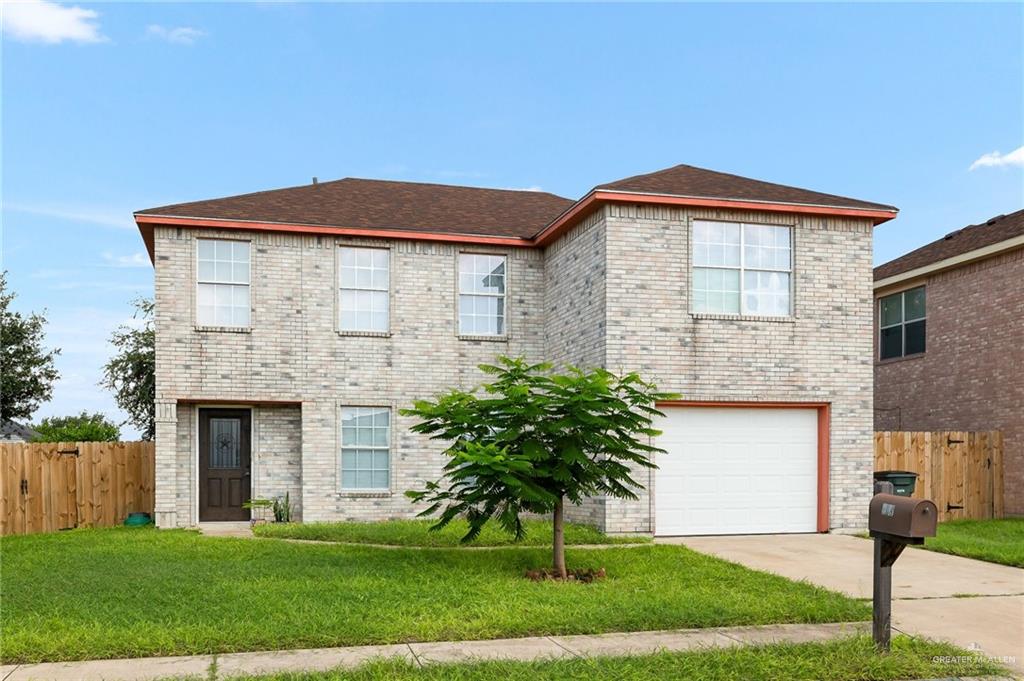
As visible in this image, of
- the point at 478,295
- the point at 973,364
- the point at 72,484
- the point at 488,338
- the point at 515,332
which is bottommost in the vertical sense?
the point at 72,484

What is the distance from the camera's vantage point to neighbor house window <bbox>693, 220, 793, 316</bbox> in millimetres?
15766

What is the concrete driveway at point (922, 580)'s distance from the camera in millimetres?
8375

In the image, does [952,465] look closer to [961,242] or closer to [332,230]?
[961,242]

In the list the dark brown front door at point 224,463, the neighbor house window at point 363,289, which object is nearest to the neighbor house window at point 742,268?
the neighbor house window at point 363,289

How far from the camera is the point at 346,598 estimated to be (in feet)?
30.4

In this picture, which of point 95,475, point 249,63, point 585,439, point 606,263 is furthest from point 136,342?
point 585,439

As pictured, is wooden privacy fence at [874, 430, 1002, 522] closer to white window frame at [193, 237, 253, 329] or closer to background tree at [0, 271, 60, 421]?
white window frame at [193, 237, 253, 329]

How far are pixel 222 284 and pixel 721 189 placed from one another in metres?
9.34

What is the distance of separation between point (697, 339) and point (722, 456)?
2077 millimetres

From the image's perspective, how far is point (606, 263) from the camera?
15.3 metres

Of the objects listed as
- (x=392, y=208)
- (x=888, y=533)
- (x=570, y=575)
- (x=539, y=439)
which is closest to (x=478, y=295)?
(x=392, y=208)

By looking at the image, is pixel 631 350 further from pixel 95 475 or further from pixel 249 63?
pixel 95 475

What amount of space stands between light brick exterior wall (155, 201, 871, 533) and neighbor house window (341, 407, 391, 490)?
0.65ft

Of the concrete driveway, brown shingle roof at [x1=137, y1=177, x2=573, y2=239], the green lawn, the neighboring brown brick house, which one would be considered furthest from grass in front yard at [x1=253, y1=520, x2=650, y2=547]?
the neighboring brown brick house
